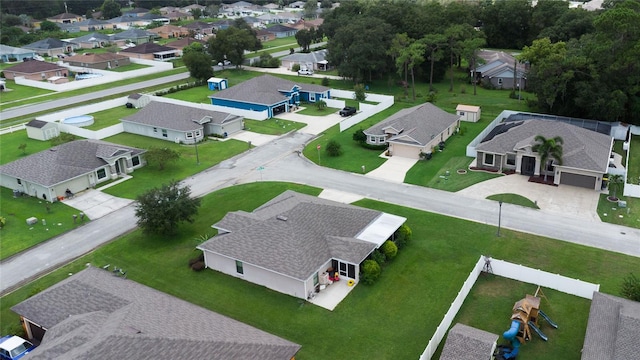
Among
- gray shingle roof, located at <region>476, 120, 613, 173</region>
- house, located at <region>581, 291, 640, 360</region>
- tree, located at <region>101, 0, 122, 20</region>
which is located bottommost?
house, located at <region>581, 291, 640, 360</region>

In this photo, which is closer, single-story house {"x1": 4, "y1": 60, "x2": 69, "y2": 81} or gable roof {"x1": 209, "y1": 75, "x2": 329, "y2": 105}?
gable roof {"x1": 209, "y1": 75, "x2": 329, "y2": 105}

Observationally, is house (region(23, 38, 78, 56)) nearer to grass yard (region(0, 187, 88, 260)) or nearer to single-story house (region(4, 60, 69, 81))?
single-story house (region(4, 60, 69, 81))

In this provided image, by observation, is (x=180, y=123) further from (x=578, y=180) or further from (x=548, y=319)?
(x=548, y=319)

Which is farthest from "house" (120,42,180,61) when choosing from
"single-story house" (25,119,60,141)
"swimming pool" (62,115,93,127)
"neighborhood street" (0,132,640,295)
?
"neighborhood street" (0,132,640,295)

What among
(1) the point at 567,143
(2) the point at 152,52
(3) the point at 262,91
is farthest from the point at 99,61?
(1) the point at 567,143

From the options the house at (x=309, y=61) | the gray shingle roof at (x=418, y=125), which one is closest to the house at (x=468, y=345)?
the gray shingle roof at (x=418, y=125)

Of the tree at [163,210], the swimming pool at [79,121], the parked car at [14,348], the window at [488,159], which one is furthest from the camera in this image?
the swimming pool at [79,121]

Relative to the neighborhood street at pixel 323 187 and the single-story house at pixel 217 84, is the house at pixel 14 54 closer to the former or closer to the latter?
the single-story house at pixel 217 84
